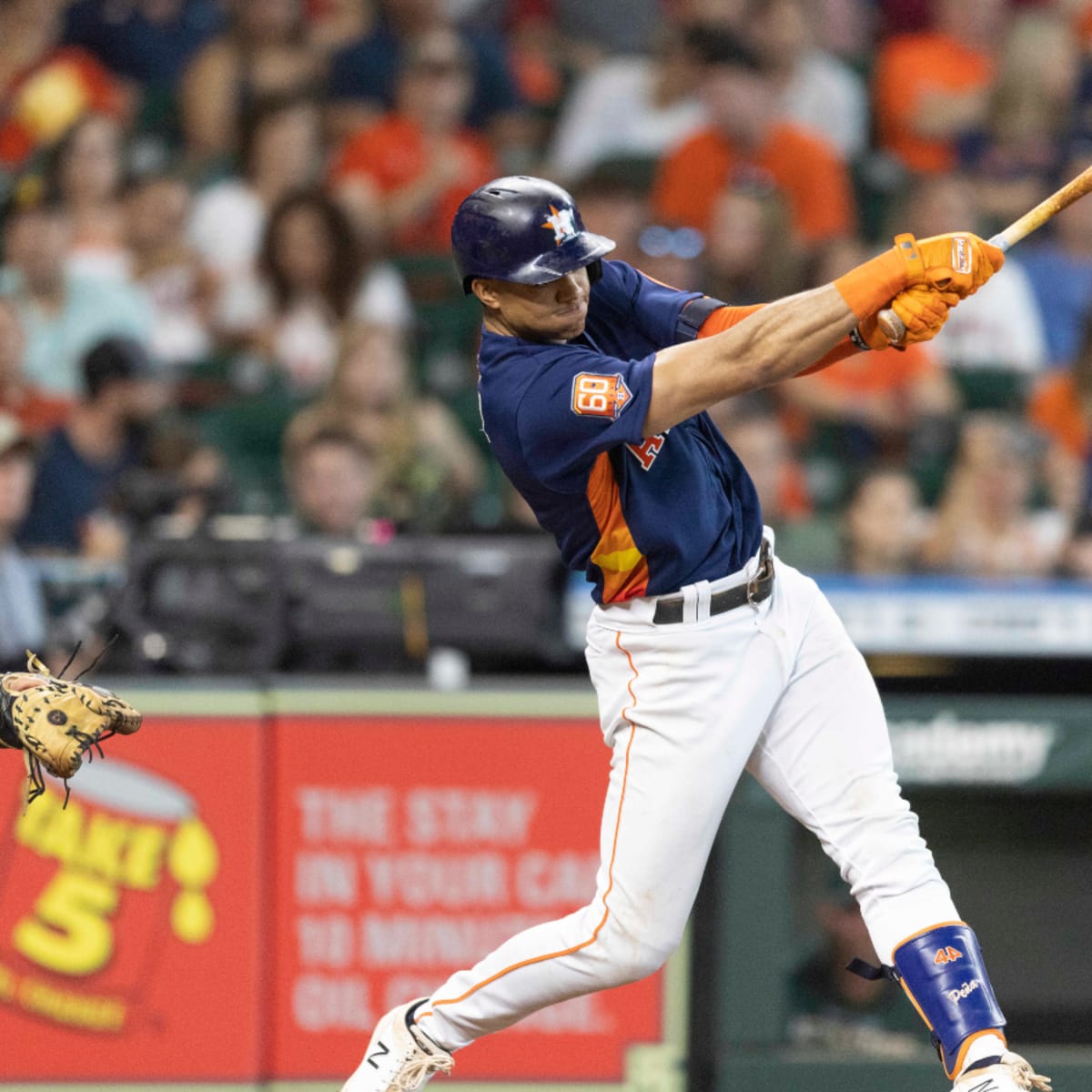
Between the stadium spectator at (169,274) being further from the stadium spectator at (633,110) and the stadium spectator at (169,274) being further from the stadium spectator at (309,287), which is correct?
the stadium spectator at (633,110)

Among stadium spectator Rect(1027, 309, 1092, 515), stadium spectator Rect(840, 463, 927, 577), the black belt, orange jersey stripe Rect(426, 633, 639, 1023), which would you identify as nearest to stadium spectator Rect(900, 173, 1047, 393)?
stadium spectator Rect(1027, 309, 1092, 515)

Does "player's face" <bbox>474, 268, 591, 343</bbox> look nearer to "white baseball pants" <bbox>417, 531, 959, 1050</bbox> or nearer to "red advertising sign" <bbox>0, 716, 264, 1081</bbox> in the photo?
"white baseball pants" <bbox>417, 531, 959, 1050</bbox>

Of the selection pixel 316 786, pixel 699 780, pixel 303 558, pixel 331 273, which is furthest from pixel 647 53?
pixel 699 780

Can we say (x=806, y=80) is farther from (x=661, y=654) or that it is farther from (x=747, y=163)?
(x=661, y=654)

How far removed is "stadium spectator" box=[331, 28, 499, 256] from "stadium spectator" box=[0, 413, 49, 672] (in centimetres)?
249

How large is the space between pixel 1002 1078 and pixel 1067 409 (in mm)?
4116

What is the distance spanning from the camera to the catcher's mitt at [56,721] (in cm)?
324

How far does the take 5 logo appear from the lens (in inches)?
116

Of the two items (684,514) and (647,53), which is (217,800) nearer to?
(684,514)

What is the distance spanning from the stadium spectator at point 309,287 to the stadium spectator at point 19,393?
0.83m

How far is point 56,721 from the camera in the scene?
3252mm

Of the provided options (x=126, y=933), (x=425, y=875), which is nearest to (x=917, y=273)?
(x=425, y=875)

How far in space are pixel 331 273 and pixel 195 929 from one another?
346 cm

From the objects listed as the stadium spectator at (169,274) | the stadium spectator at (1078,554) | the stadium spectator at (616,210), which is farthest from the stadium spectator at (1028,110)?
the stadium spectator at (169,274)
